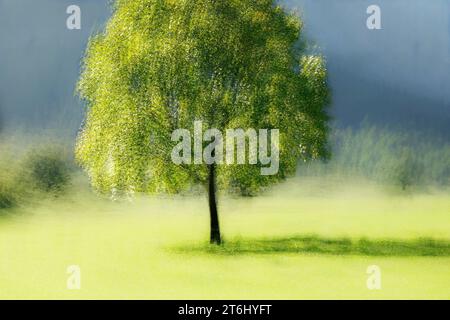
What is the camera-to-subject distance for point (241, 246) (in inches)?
964

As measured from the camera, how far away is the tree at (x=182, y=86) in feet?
75.9

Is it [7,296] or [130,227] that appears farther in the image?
[130,227]

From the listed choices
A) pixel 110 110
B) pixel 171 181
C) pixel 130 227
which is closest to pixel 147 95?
pixel 110 110

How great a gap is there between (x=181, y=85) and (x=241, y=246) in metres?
5.83

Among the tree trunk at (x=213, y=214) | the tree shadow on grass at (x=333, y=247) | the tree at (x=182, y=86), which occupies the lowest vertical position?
the tree shadow on grass at (x=333, y=247)

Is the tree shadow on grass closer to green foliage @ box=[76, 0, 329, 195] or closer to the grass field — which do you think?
the grass field

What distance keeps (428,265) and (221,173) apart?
7.19 metres

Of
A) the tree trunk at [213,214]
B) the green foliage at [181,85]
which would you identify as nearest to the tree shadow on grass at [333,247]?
the tree trunk at [213,214]

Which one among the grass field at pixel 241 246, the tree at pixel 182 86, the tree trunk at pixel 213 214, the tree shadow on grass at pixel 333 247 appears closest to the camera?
the grass field at pixel 241 246

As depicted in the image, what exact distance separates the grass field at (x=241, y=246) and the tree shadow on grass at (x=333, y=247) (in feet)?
0.12

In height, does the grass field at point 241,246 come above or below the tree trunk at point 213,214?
below

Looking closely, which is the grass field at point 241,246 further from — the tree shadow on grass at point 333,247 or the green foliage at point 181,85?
the green foliage at point 181,85

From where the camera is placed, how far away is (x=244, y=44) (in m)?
23.4

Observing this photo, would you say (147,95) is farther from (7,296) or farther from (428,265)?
(428,265)
